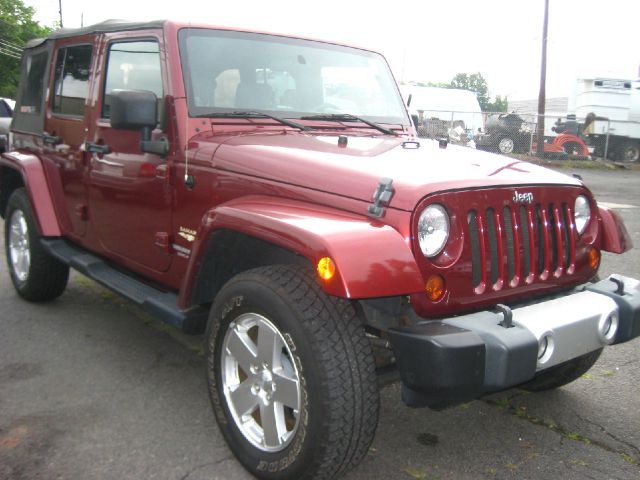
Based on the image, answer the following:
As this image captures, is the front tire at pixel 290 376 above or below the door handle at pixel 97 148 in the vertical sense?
below

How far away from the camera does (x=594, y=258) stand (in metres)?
3.22

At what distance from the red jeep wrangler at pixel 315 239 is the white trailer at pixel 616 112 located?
2273 centimetres

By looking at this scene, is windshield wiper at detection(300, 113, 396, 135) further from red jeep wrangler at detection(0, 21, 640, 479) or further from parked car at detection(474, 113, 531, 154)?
parked car at detection(474, 113, 531, 154)

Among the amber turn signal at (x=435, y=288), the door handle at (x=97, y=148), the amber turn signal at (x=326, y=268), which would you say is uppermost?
the door handle at (x=97, y=148)

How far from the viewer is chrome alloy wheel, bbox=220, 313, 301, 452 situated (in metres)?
2.64

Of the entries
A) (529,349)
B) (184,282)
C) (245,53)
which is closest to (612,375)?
(529,349)

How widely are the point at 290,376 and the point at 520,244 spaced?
43.7 inches

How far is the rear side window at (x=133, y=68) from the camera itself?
3.69 meters

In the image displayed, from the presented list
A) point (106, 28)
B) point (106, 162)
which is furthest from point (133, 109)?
point (106, 28)

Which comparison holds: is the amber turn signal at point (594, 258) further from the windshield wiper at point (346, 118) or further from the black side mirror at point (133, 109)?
the black side mirror at point (133, 109)

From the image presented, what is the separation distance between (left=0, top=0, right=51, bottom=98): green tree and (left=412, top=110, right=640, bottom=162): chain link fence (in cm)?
3032

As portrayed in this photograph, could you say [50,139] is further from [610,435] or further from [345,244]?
[610,435]

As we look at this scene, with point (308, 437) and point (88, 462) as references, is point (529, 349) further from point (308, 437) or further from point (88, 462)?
point (88, 462)

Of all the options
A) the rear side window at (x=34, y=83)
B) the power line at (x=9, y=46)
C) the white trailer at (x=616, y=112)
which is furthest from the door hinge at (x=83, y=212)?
the power line at (x=9, y=46)
